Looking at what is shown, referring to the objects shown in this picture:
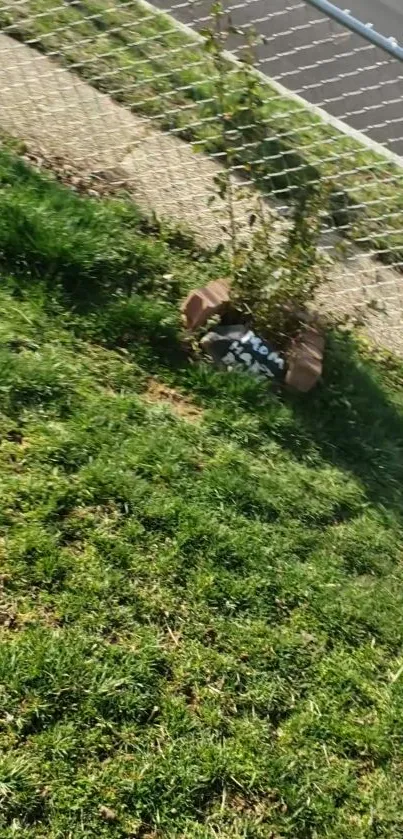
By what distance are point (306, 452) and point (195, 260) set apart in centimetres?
105

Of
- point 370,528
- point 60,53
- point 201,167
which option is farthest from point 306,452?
point 60,53

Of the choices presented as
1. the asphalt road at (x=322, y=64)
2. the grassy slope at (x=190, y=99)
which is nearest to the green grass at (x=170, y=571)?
the grassy slope at (x=190, y=99)

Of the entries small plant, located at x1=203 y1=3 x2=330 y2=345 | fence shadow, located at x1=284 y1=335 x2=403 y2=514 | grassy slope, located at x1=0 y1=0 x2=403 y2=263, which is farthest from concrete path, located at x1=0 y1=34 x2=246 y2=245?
fence shadow, located at x1=284 y1=335 x2=403 y2=514

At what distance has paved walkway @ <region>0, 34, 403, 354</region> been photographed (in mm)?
4090

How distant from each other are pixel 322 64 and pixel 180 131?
7.44 feet

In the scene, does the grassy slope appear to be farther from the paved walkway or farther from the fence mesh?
the paved walkway

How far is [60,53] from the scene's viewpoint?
453 centimetres

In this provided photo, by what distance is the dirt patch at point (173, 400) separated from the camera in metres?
3.32

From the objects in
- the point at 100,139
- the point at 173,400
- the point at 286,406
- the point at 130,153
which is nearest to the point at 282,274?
the point at 286,406

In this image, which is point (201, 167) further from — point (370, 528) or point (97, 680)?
point (97, 680)

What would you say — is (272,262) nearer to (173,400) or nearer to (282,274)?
(282,274)

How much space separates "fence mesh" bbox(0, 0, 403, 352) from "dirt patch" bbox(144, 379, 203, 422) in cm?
89

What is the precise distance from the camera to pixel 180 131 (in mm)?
4445

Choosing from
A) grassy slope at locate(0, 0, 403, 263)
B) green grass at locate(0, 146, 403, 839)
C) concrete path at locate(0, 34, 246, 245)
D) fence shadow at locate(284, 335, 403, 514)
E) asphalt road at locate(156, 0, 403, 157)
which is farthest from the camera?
asphalt road at locate(156, 0, 403, 157)
